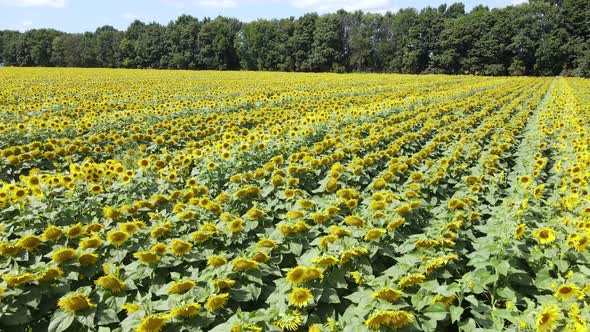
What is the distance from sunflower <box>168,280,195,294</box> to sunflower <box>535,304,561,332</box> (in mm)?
2324

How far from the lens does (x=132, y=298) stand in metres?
3.24

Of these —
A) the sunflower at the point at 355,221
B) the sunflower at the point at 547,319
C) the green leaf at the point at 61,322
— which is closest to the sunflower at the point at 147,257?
the green leaf at the point at 61,322

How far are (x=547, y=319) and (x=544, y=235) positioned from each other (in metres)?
1.55

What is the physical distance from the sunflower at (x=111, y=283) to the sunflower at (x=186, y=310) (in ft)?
2.01

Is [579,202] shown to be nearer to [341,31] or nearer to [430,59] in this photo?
[430,59]

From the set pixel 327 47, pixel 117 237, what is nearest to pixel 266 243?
pixel 117 237

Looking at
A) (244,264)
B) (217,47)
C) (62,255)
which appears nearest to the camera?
(244,264)

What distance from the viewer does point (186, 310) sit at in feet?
9.06

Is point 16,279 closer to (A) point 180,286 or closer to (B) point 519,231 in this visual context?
(A) point 180,286

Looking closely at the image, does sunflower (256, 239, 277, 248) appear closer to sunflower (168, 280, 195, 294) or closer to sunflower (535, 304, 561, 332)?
sunflower (168, 280, 195, 294)

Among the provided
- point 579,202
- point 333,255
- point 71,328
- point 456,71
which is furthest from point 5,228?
point 456,71

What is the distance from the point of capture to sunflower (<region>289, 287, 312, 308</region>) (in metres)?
2.91

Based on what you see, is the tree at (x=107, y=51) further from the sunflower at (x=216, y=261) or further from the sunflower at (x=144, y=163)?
the sunflower at (x=216, y=261)

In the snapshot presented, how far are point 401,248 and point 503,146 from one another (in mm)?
5860
